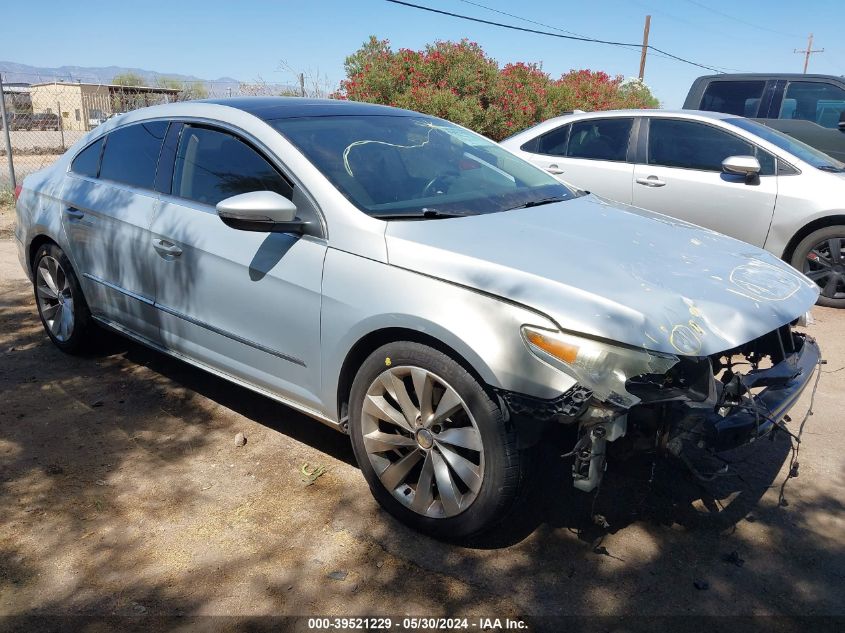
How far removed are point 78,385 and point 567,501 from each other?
125 inches

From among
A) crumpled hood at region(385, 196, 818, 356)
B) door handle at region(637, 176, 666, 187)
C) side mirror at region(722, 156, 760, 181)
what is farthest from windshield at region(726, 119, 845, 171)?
crumpled hood at region(385, 196, 818, 356)

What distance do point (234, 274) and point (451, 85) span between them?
34.0ft

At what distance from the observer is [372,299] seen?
2.96 metres

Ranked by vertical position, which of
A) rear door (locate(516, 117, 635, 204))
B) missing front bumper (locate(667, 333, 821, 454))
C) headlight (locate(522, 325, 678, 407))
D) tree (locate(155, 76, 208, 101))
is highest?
tree (locate(155, 76, 208, 101))

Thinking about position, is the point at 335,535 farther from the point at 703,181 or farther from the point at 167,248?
the point at 703,181

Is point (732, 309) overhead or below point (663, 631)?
overhead

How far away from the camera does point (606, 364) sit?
2.51 m

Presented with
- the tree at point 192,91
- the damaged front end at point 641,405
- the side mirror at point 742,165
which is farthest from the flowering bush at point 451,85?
the damaged front end at point 641,405

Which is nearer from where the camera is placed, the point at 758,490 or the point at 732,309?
the point at 732,309

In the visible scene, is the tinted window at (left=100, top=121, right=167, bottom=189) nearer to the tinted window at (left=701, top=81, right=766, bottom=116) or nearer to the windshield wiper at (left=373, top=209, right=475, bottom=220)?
the windshield wiper at (left=373, top=209, right=475, bottom=220)

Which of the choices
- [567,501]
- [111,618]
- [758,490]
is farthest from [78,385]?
[758,490]

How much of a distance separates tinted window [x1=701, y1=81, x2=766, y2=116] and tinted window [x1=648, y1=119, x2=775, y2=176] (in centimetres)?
341

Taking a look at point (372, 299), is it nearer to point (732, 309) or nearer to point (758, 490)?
point (732, 309)

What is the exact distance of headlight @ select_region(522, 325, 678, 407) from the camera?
249 centimetres
